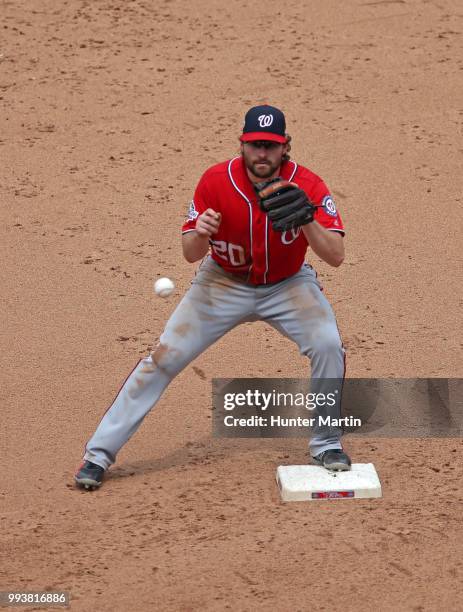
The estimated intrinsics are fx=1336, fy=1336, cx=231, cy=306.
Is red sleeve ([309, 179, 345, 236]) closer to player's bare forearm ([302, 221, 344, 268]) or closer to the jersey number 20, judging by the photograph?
player's bare forearm ([302, 221, 344, 268])

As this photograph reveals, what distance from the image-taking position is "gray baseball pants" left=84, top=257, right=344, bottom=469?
23.3ft

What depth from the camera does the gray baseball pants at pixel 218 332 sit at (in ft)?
23.3

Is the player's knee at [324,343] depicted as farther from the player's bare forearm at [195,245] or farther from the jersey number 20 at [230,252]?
the player's bare forearm at [195,245]

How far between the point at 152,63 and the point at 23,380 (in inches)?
205

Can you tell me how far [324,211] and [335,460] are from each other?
135 centimetres

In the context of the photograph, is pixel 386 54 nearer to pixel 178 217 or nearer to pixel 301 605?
pixel 178 217

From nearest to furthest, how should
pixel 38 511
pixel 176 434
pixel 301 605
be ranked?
pixel 301 605 < pixel 38 511 < pixel 176 434

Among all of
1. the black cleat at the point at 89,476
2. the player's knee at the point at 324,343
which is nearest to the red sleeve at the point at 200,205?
the player's knee at the point at 324,343

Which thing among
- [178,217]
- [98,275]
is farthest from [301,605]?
[178,217]

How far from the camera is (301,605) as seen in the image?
20.1ft

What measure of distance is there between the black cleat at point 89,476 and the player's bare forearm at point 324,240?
170 centimetres

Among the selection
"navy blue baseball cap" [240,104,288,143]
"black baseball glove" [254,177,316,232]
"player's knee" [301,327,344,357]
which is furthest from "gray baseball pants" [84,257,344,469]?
"navy blue baseball cap" [240,104,288,143]

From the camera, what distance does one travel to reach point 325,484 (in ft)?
23.2

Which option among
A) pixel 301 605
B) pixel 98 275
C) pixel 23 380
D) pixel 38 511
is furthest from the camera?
pixel 98 275
